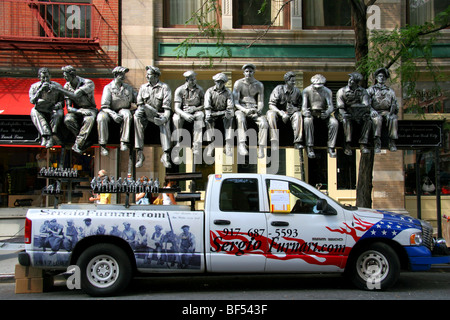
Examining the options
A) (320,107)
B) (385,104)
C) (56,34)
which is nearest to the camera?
(320,107)

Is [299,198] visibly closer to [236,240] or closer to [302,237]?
[302,237]

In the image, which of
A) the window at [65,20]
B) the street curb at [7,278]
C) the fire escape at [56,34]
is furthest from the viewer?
the window at [65,20]

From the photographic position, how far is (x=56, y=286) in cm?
755

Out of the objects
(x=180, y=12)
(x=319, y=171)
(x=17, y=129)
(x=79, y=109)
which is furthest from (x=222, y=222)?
(x=180, y=12)

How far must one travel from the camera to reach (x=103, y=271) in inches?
253

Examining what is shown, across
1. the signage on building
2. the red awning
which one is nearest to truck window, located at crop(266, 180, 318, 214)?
the signage on building

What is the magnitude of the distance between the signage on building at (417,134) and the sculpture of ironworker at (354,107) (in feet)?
4.49

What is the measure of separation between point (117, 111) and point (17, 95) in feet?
19.1

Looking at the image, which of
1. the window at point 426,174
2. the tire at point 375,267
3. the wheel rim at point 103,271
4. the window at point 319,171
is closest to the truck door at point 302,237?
the tire at point 375,267

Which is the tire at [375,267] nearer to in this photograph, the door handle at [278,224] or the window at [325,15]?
the door handle at [278,224]

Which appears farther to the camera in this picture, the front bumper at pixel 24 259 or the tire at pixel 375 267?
the tire at pixel 375 267

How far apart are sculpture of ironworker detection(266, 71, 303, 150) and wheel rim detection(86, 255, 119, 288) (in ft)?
→ 12.1

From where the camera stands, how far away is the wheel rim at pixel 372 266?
663cm
